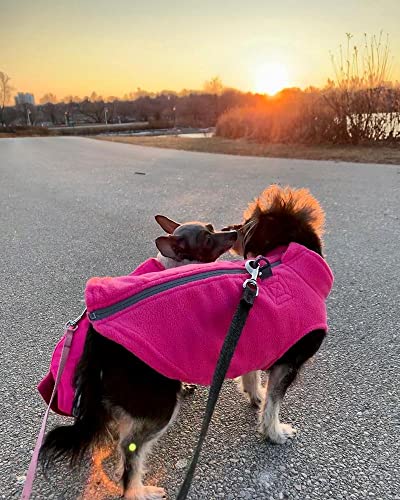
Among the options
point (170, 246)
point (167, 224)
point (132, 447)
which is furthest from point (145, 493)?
point (167, 224)

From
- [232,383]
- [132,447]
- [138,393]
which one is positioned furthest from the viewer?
[232,383]

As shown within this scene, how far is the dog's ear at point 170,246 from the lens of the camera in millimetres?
3009

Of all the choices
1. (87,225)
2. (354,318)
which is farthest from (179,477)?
(87,225)

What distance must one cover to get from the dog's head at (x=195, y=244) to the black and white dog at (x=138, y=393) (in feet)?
1.37

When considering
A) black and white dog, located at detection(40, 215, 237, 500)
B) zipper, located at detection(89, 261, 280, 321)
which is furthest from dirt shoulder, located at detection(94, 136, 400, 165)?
black and white dog, located at detection(40, 215, 237, 500)

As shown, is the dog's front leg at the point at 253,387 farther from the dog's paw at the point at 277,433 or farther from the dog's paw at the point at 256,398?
the dog's paw at the point at 277,433

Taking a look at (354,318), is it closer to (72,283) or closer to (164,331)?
(164,331)

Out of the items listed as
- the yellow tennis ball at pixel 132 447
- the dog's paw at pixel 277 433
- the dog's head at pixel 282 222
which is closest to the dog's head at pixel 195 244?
the dog's head at pixel 282 222

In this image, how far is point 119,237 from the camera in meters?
6.01

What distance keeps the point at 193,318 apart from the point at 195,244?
1.29 m

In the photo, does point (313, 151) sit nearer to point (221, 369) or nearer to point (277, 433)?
point (277, 433)

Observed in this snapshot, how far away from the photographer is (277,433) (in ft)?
8.07

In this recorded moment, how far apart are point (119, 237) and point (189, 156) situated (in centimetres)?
930

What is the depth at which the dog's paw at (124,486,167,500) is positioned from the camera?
212 centimetres
